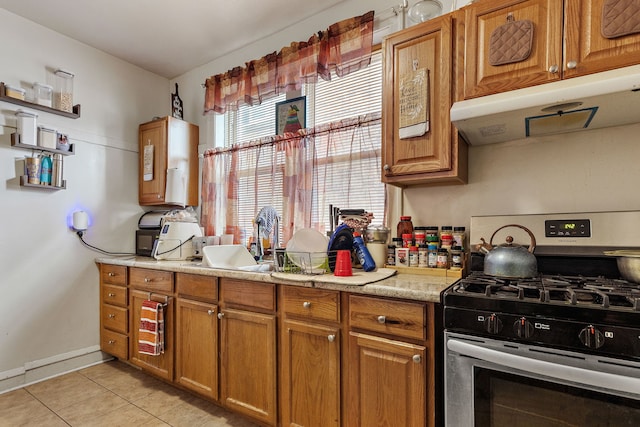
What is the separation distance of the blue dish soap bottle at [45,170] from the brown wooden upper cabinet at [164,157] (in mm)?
705

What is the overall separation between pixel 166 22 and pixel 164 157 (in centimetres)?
105

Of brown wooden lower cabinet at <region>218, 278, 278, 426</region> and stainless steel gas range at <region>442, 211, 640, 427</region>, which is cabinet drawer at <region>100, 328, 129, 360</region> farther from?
stainless steel gas range at <region>442, 211, 640, 427</region>

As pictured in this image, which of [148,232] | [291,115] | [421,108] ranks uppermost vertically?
[291,115]

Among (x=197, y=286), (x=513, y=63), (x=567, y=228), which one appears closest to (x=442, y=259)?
(x=567, y=228)

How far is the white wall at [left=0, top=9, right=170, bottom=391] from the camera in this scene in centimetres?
248

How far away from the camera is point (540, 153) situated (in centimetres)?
171

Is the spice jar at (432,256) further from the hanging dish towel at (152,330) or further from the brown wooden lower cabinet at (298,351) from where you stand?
the hanging dish towel at (152,330)

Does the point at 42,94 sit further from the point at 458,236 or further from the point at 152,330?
the point at 458,236

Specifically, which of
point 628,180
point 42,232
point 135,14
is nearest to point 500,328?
point 628,180

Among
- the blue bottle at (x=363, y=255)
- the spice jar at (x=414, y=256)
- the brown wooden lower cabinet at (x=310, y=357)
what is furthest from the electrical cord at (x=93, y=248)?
the spice jar at (x=414, y=256)

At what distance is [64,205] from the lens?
109 inches

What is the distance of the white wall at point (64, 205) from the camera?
2.48m

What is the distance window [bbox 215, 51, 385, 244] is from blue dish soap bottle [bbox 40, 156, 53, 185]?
4.90ft

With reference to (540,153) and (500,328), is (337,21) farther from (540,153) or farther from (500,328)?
(500,328)
